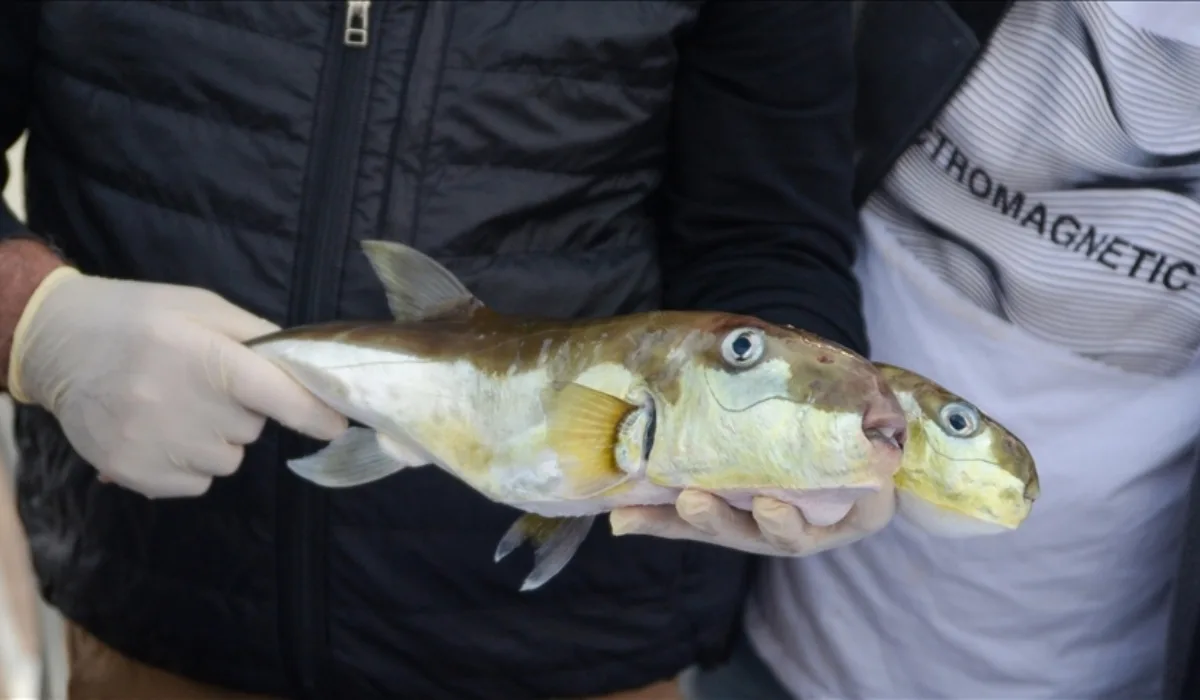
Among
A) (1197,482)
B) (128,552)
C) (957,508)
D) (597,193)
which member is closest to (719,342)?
(957,508)

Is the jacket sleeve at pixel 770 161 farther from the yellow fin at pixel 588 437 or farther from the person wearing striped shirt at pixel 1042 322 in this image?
the yellow fin at pixel 588 437

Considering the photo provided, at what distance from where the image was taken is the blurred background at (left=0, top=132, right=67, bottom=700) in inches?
14.4

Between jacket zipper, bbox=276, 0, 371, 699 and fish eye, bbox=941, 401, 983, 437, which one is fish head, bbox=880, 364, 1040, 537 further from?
jacket zipper, bbox=276, 0, 371, 699

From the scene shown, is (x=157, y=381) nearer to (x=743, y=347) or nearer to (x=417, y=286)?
(x=417, y=286)

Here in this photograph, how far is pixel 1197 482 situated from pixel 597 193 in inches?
19.0

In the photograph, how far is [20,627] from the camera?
0.37 m

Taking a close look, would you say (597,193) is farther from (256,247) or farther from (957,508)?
(957,508)

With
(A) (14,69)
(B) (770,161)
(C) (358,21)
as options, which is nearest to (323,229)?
(C) (358,21)

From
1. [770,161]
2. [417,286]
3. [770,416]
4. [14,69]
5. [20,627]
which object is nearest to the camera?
[20,627]

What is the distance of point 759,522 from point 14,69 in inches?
24.0

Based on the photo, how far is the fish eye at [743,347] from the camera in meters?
0.56

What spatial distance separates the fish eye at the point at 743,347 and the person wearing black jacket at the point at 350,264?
0.12 m

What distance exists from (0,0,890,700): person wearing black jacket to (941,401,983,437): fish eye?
0.09m

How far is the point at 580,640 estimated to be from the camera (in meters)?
0.86
